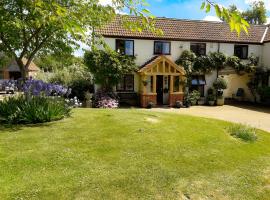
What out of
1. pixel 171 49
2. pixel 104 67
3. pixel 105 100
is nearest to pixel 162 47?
pixel 171 49

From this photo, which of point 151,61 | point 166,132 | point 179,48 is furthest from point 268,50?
point 166,132

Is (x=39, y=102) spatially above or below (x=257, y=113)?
above

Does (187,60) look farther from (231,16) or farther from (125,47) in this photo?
(231,16)

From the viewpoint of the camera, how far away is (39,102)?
995 cm

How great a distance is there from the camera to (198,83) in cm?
2461

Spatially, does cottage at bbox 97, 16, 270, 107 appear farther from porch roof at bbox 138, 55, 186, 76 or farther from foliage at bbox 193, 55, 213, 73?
foliage at bbox 193, 55, 213, 73

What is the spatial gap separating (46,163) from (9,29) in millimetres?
6660

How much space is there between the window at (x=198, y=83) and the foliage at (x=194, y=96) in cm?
93

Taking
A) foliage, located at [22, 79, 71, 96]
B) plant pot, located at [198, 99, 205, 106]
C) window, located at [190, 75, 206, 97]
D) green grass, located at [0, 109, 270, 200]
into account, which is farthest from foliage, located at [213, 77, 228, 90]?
foliage, located at [22, 79, 71, 96]

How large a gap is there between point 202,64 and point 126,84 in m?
6.80

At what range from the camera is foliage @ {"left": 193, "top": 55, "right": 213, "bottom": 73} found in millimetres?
24094

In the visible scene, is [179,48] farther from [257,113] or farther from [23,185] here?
[23,185]

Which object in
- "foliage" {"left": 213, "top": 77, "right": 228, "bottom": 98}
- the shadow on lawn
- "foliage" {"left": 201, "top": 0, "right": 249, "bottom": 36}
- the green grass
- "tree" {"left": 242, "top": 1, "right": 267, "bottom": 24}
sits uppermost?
"tree" {"left": 242, "top": 1, "right": 267, "bottom": 24}

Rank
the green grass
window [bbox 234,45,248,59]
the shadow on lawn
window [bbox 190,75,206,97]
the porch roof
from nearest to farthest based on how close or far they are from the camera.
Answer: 1. the green grass
2. the shadow on lawn
3. the porch roof
4. window [bbox 190,75,206,97]
5. window [bbox 234,45,248,59]
